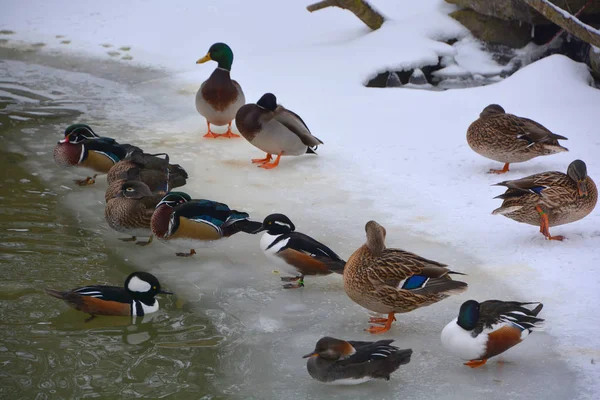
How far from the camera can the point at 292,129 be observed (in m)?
8.14

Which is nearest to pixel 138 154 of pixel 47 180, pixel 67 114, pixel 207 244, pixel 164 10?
pixel 47 180

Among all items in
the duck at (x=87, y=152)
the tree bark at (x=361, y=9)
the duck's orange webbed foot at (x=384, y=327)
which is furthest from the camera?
the tree bark at (x=361, y=9)

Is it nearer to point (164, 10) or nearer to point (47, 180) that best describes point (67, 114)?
point (47, 180)

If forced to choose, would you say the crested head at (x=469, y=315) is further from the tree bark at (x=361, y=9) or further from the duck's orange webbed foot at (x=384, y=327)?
the tree bark at (x=361, y=9)

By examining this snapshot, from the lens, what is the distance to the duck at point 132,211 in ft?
20.4

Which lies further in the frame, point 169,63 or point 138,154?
point 169,63

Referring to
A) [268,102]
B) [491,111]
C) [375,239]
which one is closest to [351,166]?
[268,102]

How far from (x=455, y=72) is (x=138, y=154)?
588cm

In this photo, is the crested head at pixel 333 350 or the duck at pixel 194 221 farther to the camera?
the duck at pixel 194 221

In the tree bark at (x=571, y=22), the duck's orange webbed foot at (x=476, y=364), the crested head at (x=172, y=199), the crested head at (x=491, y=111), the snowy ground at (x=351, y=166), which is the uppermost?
the tree bark at (x=571, y=22)

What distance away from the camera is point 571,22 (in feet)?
27.8

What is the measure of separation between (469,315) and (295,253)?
1.48m

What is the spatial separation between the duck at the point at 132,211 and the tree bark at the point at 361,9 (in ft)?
21.4

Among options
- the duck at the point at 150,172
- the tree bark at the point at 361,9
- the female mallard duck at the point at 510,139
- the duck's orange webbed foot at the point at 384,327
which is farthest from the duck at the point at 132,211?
the tree bark at the point at 361,9
